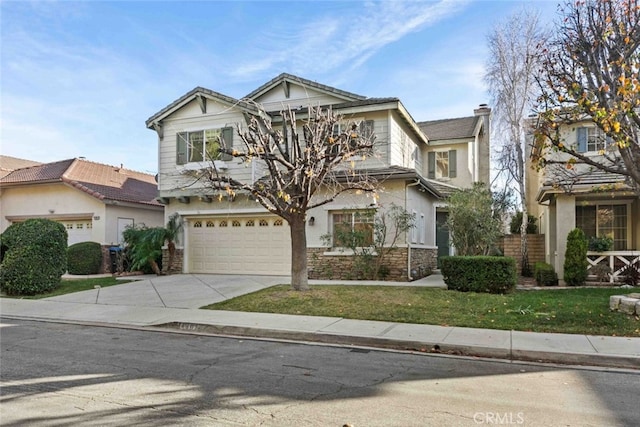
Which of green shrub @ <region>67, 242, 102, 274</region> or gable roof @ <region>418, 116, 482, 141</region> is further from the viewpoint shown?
gable roof @ <region>418, 116, 482, 141</region>

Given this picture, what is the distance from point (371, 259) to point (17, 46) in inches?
475

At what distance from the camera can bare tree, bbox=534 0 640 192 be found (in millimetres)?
8961

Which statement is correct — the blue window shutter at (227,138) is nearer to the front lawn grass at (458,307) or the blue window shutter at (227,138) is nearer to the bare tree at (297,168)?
the bare tree at (297,168)

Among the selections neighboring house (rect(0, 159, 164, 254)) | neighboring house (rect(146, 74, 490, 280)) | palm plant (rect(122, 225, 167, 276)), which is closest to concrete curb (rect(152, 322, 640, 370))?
neighboring house (rect(146, 74, 490, 280))

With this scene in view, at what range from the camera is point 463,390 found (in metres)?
5.34

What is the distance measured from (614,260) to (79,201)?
22180 mm

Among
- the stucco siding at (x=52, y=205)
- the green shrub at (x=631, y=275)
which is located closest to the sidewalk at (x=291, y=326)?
the green shrub at (x=631, y=275)

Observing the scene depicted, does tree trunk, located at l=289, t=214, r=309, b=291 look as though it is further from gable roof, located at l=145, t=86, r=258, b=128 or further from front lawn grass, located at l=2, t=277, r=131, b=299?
front lawn grass, located at l=2, t=277, r=131, b=299

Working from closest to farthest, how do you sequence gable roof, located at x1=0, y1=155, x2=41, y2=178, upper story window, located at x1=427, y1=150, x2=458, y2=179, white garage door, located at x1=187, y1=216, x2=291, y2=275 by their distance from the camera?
white garage door, located at x1=187, y1=216, x2=291, y2=275, upper story window, located at x1=427, y1=150, x2=458, y2=179, gable roof, located at x1=0, y1=155, x2=41, y2=178

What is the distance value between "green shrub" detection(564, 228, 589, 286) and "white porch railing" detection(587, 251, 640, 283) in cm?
46

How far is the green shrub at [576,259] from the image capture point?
549 inches

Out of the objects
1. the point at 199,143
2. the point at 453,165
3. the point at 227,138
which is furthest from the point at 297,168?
the point at 453,165

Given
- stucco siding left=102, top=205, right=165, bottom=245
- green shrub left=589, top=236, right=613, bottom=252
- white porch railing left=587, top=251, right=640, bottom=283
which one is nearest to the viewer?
white porch railing left=587, top=251, right=640, bottom=283

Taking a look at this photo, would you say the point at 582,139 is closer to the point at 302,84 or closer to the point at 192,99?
the point at 302,84
